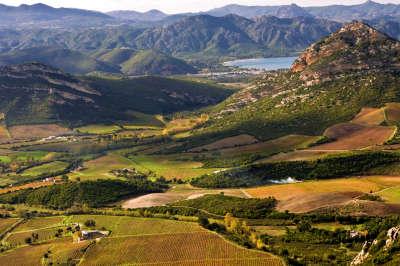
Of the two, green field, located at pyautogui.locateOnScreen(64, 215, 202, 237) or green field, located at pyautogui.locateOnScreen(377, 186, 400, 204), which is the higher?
green field, located at pyautogui.locateOnScreen(377, 186, 400, 204)

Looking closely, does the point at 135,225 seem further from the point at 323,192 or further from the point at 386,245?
the point at 386,245

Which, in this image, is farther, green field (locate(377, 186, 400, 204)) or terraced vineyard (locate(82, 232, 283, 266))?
green field (locate(377, 186, 400, 204))

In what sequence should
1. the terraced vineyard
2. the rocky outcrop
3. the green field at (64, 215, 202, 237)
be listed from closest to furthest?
the rocky outcrop < the terraced vineyard < the green field at (64, 215, 202, 237)

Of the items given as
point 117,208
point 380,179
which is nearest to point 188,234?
point 117,208

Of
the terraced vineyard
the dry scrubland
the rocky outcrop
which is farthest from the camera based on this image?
the dry scrubland

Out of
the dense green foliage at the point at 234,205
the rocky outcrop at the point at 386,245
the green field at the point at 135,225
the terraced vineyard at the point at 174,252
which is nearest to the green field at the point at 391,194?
the dense green foliage at the point at 234,205

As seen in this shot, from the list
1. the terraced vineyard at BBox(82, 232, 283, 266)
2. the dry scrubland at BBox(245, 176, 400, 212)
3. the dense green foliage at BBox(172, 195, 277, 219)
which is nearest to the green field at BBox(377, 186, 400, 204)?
the dry scrubland at BBox(245, 176, 400, 212)

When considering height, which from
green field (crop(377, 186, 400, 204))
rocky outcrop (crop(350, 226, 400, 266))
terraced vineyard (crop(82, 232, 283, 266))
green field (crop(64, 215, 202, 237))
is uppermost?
rocky outcrop (crop(350, 226, 400, 266))

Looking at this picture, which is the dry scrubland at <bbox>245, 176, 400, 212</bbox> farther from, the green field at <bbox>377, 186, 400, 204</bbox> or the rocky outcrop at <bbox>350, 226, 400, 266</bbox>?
the rocky outcrop at <bbox>350, 226, 400, 266</bbox>

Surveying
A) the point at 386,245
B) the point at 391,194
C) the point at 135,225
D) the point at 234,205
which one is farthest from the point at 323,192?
the point at 386,245
